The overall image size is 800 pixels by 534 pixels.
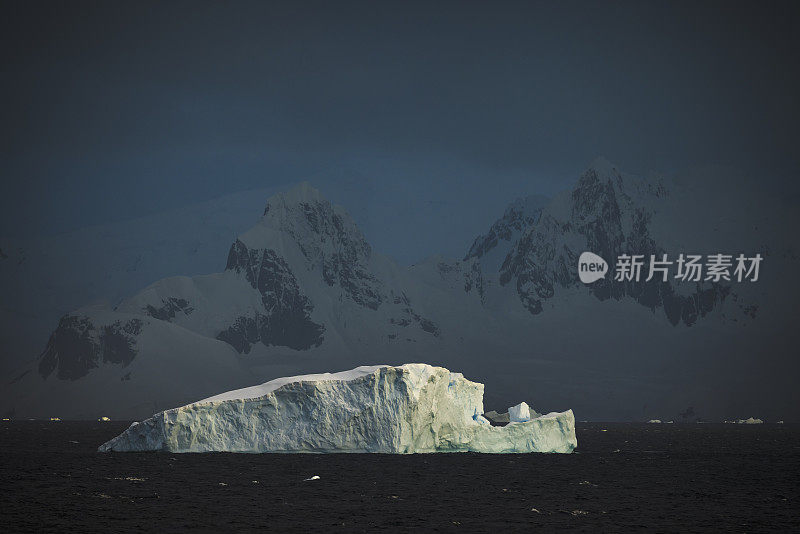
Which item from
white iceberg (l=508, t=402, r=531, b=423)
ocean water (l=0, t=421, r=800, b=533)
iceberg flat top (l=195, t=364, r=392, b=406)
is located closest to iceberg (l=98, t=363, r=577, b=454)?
iceberg flat top (l=195, t=364, r=392, b=406)

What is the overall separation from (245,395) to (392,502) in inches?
856

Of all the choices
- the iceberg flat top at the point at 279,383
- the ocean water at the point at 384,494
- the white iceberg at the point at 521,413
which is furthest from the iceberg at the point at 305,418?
the white iceberg at the point at 521,413

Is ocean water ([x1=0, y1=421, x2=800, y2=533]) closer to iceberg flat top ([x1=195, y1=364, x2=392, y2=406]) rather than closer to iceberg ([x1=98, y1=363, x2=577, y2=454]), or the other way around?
iceberg ([x1=98, y1=363, x2=577, y2=454])

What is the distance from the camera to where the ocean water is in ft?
138

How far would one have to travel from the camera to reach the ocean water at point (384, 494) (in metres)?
41.9

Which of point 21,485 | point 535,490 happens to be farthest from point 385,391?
point 21,485

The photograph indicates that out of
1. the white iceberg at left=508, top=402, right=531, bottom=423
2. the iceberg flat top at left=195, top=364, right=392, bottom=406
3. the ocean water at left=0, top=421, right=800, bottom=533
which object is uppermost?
the iceberg flat top at left=195, top=364, right=392, bottom=406

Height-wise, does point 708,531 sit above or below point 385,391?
below

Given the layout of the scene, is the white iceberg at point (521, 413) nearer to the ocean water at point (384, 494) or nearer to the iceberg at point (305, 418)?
the ocean water at point (384, 494)

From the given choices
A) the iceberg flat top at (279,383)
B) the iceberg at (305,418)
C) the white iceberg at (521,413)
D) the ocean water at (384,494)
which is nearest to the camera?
the ocean water at (384,494)

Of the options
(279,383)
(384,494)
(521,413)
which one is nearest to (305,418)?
(279,383)

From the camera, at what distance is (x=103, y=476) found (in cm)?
6047

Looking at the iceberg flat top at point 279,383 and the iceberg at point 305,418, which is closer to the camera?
the iceberg at point 305,418

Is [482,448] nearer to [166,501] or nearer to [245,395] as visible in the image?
[245,395]
